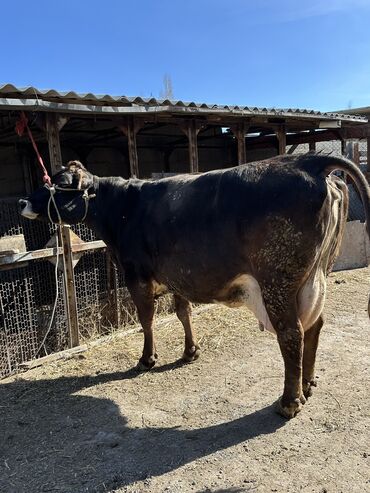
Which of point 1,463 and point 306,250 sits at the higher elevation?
point 306,250

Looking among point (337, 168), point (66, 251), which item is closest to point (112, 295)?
point (66, 251)

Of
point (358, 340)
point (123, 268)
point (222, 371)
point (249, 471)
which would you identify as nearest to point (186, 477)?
point (249, 471)

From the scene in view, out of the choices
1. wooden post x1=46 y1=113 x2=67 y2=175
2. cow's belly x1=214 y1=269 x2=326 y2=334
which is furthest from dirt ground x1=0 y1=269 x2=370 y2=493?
wooden post x1=46 y1=113 x2=67 y2=175

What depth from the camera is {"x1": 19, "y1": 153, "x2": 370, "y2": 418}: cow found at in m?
3.20

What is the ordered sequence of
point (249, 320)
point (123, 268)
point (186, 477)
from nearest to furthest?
1. point (186, 477)
2. point (123, 268)
3. point (249, 320)

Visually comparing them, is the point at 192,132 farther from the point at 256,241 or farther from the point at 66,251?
the point at 256,241

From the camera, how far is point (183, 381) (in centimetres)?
443

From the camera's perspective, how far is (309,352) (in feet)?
12.6

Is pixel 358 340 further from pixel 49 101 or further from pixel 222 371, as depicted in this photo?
pixel 49 101

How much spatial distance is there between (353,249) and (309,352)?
18.9 feet

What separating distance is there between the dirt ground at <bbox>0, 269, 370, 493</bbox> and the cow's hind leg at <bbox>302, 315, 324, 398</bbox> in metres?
0.15

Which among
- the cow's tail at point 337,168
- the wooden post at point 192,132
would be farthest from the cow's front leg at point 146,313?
the wooden post at point 192,132

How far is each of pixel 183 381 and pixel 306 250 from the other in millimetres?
2049

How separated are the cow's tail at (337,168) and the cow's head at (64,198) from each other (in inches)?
99.1
